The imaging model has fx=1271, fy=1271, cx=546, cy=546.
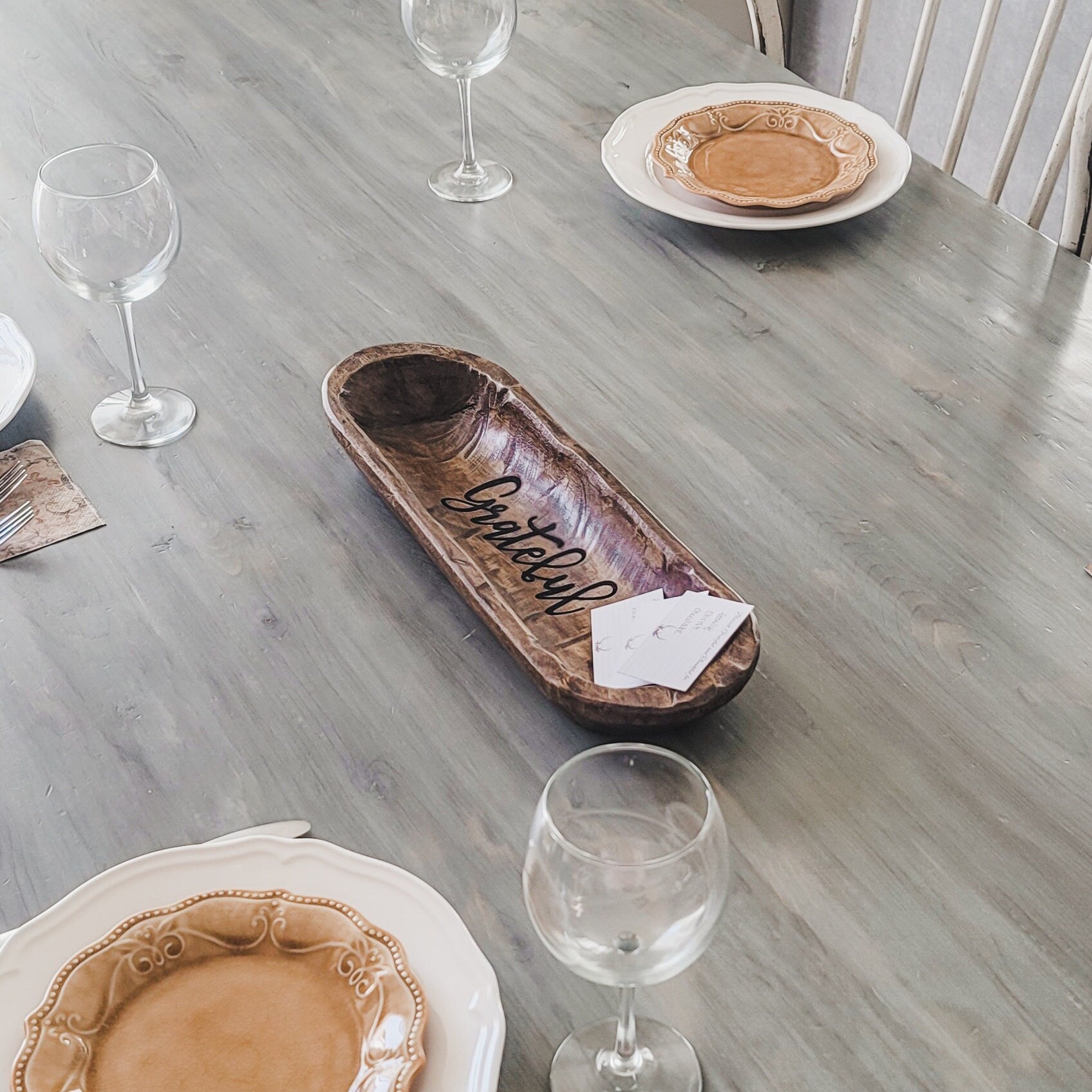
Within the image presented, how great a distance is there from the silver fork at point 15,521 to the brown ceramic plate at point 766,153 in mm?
711

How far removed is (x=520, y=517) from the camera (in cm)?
97

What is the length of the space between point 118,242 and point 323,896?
1.88ft

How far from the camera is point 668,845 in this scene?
59cm

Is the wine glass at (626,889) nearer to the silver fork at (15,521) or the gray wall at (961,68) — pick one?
the silver fork at (15,521)

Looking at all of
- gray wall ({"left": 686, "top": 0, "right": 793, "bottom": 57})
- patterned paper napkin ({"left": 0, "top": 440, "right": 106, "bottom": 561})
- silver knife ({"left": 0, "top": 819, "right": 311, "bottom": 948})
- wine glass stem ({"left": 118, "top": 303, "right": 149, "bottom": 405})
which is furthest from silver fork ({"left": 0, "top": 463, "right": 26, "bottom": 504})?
gray wall ({"left": 686, "top": 0, "right": 793, "bottom": 57})

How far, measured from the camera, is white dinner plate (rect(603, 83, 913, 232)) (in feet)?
4.19

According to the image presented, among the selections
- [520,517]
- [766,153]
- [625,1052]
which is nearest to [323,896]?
[625,1052]

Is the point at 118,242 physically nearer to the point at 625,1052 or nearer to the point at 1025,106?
the point at 625,1052

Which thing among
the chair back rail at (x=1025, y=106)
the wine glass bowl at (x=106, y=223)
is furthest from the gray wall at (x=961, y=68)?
the wine glass bowl at (x=106, y=223)

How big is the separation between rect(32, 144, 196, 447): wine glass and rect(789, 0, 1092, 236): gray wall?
75.3 inches

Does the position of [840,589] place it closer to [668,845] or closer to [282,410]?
[668,845]

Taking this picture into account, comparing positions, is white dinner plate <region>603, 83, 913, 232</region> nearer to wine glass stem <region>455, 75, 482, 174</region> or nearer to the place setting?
wine glass stem <region>455, 75, 482, 174</region>

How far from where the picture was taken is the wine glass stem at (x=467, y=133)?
54.1 inches

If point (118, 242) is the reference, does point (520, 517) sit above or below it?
below
